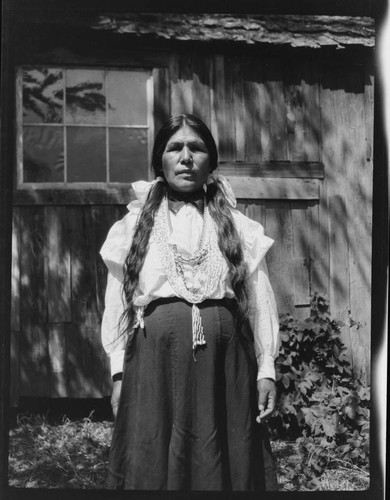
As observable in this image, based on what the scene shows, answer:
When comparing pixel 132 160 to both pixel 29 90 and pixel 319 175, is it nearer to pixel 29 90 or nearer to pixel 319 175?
pixel 29 90

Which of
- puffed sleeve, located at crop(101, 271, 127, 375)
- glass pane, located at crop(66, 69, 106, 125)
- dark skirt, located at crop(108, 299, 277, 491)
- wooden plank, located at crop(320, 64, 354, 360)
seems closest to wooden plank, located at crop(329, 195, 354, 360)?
wooden plank, located at crop(320, 64, 354, 360)

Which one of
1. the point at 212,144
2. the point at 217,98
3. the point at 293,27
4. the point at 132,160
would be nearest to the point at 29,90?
the point at 132,160

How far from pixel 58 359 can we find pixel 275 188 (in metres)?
1.90

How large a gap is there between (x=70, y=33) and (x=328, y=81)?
5.85 ft

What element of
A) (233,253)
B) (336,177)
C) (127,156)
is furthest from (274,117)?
(233,253)

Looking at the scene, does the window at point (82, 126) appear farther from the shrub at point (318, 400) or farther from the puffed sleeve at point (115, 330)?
the puffed sleeve at point (115, 330)

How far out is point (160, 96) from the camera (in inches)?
157

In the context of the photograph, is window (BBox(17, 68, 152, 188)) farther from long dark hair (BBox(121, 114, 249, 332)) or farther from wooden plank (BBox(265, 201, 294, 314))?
long dark hair (BBox(121, 114, 249, 332))

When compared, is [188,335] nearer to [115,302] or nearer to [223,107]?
[115,302]

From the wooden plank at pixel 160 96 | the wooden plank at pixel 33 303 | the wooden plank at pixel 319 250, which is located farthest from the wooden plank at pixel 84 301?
the wooden plank at pixel 319 250

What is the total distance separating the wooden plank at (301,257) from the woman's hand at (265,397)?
1866 millimetres

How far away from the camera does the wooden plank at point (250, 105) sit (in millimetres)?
4094

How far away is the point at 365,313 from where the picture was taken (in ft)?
13.6

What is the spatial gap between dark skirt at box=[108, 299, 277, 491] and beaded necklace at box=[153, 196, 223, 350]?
4 cm
